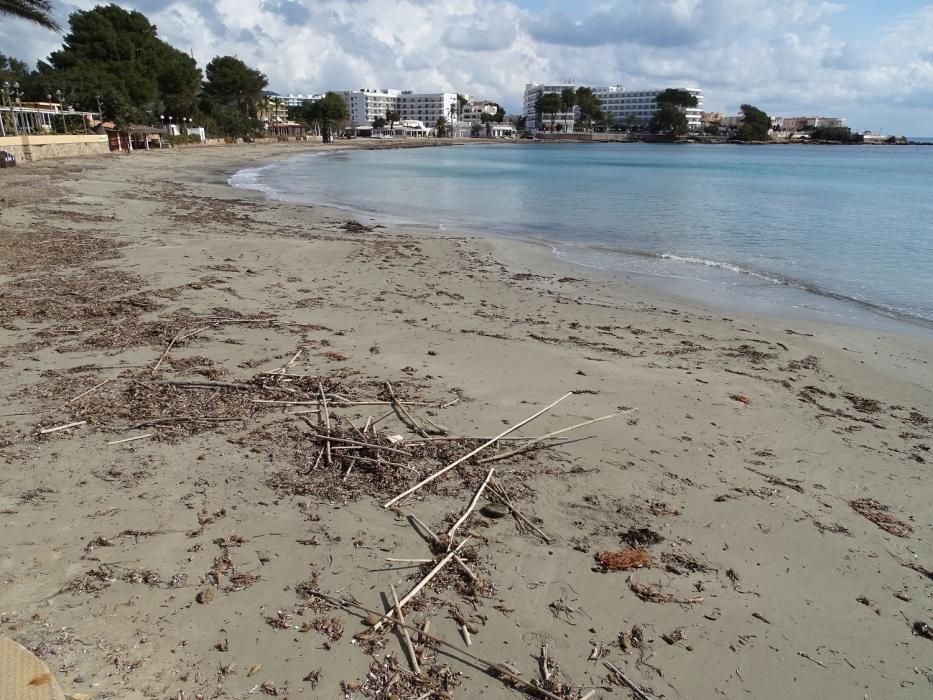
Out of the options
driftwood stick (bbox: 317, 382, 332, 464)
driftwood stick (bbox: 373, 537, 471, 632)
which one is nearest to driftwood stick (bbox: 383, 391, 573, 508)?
driftwood stick (bbox: 317, 382, 332, 464)

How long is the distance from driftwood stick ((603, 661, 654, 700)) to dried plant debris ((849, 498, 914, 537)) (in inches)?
114

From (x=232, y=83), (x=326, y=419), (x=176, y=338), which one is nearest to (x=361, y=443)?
(x=326, y=419)

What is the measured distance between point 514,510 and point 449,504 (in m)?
0.50

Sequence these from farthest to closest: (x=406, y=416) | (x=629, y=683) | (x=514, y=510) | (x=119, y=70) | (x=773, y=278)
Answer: (x=119, y=70) < (x=773, y=278) < (x=406, y=416) < (x=514, y=510) < (x=629, y=683)

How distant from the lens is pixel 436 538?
Answer: 409 cm

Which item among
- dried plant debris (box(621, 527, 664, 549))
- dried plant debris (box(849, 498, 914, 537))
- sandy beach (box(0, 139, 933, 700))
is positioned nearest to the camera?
sandy beach (box(0, 139, 933, 700))

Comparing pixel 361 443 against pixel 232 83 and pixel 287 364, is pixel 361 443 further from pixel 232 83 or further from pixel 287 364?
pixel 232 83

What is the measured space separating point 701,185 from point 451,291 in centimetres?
4128

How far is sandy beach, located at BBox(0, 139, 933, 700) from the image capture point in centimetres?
322

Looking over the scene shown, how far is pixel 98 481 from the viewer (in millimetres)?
4496

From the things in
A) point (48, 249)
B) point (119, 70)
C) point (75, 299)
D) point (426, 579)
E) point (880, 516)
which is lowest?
point (880, 516)

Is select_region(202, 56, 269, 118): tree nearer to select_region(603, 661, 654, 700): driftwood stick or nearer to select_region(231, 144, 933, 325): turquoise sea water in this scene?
select_region(231, 144, 933, 325): turquoise sea water

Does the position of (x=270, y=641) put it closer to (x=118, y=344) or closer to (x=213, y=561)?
(x=213, y=561)

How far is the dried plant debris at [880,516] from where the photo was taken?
4668 millimetres
